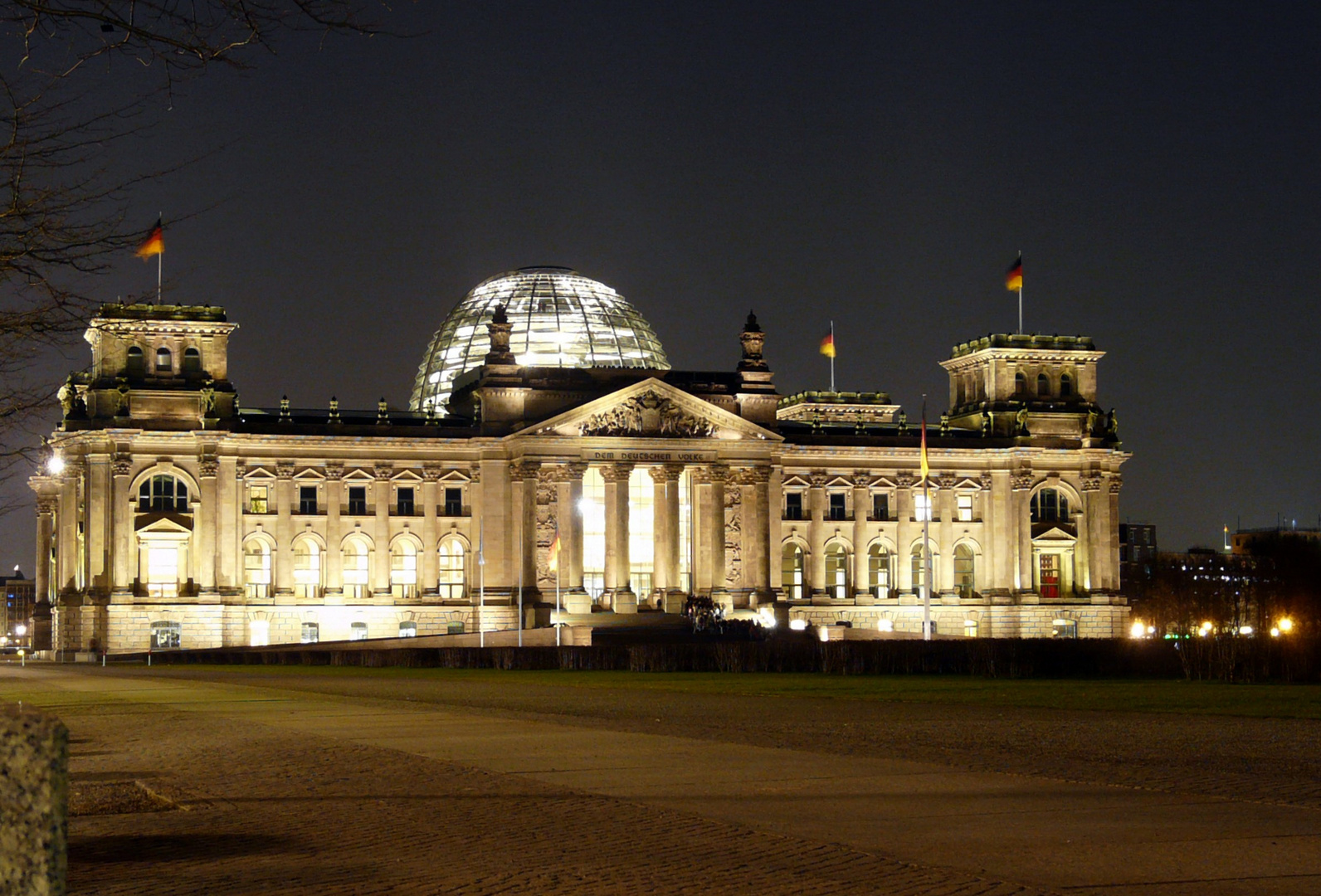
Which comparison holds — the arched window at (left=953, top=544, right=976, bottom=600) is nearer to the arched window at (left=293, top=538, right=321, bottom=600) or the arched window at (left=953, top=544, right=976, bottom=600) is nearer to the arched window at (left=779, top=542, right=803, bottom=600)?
the arched window at (left=779, top=542, right=803, bottom=600)

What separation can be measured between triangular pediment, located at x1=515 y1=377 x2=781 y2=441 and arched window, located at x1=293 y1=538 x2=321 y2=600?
16.3 metres

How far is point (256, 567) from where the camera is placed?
122438 mm

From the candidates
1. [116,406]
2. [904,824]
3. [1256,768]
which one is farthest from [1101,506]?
[904,824]

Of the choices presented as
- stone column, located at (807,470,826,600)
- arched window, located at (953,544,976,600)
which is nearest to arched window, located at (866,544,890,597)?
stone column, located at (807,470,826,600)

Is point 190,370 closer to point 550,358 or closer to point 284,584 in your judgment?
point 284,584

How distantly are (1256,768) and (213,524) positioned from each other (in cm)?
10128

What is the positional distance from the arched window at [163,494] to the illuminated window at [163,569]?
8.15ft

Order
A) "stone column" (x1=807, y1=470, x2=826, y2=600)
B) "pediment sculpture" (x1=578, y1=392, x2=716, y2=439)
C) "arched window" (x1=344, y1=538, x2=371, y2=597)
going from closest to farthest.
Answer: "pediment sculpture" (x1=578, y1=392, x2=716, y2=439) → "arched window" (x1=344, y1=538, x2=371, y2=597) → "stone column" (x1=807, y1=470, x2=826, y2=600)

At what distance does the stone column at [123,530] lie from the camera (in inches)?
4596

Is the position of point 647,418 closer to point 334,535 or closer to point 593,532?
point 593,532

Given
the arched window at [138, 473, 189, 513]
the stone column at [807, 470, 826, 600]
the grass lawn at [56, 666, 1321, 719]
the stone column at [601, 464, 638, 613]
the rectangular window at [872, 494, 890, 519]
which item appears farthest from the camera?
the rectangular window at [872, 494, 890, 519]

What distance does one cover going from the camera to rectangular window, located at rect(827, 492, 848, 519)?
435 ft

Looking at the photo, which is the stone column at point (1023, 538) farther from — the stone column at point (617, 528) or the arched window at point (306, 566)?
the arched window at point (306, 566)

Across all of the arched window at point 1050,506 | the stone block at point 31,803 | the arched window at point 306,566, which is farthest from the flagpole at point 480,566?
the stone block at point 31,803
